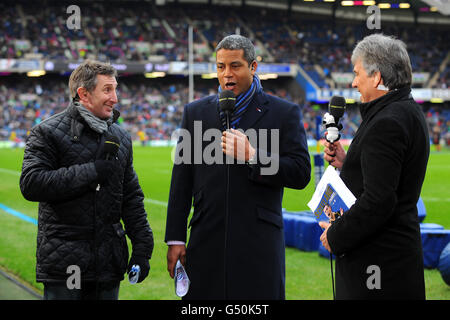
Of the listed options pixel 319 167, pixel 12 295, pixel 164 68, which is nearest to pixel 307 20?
pixel 164 68

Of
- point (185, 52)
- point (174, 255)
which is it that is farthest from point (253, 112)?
point (185, 52)

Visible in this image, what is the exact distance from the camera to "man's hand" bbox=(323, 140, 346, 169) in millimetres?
3672

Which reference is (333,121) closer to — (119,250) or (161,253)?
(119,250)

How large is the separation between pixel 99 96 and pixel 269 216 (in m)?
1.25

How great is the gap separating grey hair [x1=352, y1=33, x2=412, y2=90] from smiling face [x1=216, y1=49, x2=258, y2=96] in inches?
26.6

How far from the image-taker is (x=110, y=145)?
3.56 meters

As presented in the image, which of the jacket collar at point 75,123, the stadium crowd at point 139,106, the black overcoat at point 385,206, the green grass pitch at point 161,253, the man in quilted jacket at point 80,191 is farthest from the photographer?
the stadium crowd at point 139,106

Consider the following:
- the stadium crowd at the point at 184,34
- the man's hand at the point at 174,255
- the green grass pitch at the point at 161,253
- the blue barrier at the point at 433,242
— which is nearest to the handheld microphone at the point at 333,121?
the man's hand at the point at 174,255

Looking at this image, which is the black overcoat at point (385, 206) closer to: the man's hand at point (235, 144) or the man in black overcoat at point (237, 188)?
the man in black overcoat at point (237, 188)

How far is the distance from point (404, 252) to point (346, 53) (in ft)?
176

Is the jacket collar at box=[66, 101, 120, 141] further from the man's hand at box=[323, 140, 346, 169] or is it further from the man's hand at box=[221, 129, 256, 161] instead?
the man's hand at box=[323, 140, 346, 169]

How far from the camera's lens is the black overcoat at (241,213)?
340 cm

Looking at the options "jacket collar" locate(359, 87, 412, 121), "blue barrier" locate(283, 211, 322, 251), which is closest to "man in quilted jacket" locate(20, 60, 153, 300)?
"jacket collar" locate(359, 87, 412, 121)

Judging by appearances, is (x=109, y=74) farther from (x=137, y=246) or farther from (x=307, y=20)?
(x=307, y=20)
